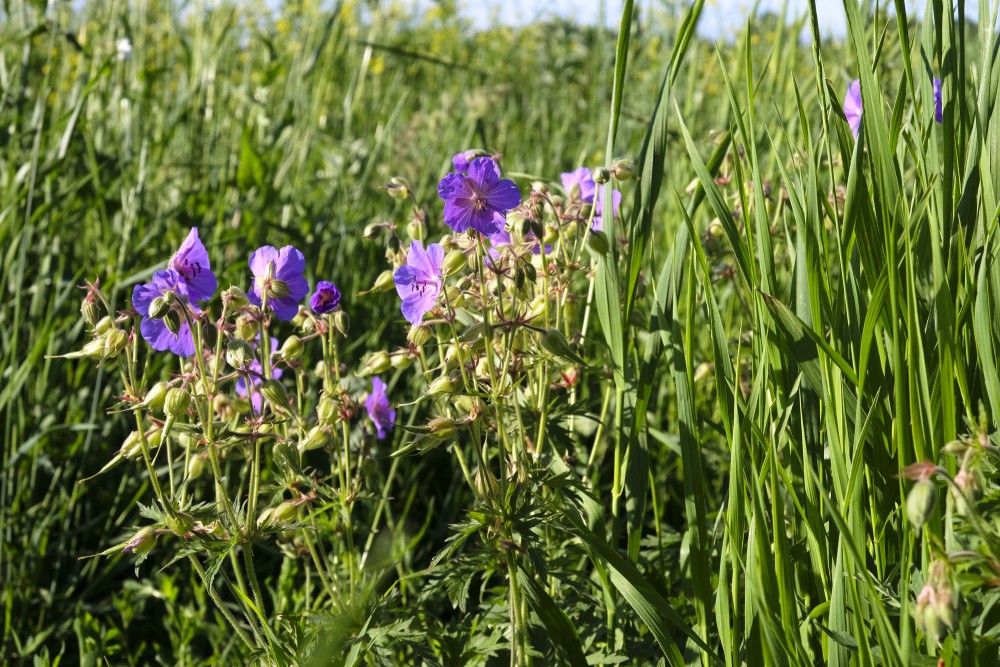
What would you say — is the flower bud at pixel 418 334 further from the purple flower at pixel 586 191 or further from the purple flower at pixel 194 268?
the purple flower at pixel 586 191

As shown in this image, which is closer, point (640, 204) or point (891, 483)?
point (891, 483)

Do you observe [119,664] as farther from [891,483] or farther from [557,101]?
[557,101]

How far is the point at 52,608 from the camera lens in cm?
180

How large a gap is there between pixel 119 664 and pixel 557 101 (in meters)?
4.28

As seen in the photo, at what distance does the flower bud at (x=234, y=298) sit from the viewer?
1184 mm

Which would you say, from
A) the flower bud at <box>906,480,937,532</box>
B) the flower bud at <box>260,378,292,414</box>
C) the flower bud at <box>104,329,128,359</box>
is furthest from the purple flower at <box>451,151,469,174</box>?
the flower bud at <box>906,480,937,532</box>

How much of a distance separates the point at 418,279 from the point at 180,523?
17.0 inches

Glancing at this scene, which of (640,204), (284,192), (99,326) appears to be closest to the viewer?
(99,326)

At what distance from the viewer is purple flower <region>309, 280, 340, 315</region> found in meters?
1.30

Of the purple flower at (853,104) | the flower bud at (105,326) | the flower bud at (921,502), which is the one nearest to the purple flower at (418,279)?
the flower bud at (105,326)

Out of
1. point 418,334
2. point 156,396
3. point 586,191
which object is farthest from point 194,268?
point 586,191

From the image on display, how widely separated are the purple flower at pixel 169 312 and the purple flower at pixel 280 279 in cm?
10

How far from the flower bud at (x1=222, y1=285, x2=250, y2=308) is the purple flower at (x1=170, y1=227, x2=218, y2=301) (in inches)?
3.8

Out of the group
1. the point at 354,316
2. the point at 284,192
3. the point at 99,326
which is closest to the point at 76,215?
the point at 284,192
